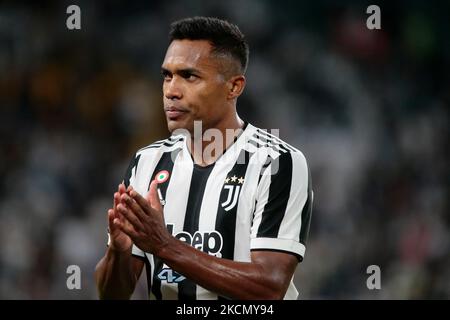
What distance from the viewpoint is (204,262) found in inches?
118

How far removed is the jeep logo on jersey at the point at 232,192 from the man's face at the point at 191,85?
28 cm

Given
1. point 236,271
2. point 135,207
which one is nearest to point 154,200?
point 135,207

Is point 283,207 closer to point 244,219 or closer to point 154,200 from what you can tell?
point 244,219

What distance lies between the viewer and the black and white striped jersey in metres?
3.27

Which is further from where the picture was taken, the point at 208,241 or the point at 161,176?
the point at 161,176

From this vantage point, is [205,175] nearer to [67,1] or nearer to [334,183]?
[334,183]

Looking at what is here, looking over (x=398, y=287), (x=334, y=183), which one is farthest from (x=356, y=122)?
(x=398, y=287)

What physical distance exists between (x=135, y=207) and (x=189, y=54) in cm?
84

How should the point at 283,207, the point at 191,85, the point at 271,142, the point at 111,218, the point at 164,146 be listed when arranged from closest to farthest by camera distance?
the point at 111,218 < the point at 283,207 < the point at 191,85 < the point at 271,142 < the point at 164,146

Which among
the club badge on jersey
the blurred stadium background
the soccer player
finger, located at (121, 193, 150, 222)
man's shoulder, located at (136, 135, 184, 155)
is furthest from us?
the blurred stadium background

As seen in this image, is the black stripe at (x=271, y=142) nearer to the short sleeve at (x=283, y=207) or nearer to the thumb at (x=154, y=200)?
the short sleeve at (x=283, y=207)

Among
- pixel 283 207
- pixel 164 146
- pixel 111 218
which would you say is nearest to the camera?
pixel 111 218

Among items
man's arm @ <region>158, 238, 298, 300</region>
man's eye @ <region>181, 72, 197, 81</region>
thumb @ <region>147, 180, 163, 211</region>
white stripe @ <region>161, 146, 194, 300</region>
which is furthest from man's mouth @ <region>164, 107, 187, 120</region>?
man's arm @ <region>158, 238, 298, 300</region>

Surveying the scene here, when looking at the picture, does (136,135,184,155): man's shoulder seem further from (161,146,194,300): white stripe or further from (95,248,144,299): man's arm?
(95,248,144,299): man's arm
